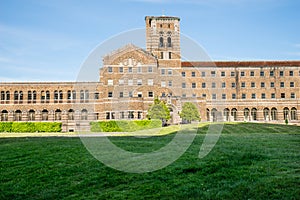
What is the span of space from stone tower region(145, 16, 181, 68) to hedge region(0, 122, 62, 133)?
26383mm

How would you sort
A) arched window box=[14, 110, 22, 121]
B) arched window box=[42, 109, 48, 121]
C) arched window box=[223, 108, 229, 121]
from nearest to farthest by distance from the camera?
arched window box=[14, 110, 22, 121]
arched window box=[42, 109, 48, 121]
arched window box=[223, 108, 229, 121]

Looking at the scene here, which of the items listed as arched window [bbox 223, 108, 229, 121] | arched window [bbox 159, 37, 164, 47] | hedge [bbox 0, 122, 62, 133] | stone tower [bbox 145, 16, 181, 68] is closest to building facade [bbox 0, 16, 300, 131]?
stone tower [bbox 145, 16, 181, 68]

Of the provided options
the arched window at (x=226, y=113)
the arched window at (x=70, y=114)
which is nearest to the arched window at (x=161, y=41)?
the arched window at (x=226, y=113)

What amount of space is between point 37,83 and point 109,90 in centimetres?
1381

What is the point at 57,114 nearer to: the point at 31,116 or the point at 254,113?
the point at 31,116

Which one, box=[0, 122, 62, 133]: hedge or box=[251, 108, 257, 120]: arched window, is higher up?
box=[251, 108, 257, 120]: arched window

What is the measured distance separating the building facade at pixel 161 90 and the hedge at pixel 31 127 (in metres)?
11.0

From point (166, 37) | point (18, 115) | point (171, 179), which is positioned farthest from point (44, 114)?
point (171, 179)

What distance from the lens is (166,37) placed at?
63.0 meters

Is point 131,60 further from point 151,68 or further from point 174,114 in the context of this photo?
point 174,114

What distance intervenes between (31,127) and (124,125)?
12.3m

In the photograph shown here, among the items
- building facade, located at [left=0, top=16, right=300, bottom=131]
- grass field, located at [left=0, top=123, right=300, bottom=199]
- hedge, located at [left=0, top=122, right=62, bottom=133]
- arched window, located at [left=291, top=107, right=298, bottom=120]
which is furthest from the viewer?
arched window, located at [left=291, top=107, right=298, bottom=120]

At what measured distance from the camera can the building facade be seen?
56.3 metres

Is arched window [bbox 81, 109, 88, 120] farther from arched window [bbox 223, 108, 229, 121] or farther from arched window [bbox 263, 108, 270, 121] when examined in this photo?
arched window [bbox 263, 108, 270, 121]
